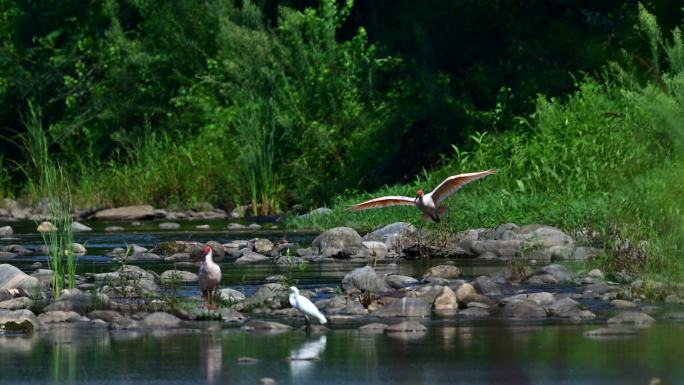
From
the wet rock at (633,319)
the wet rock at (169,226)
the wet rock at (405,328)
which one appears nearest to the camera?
the wet rock at (405,328)

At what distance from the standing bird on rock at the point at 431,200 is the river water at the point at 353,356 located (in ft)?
16.1

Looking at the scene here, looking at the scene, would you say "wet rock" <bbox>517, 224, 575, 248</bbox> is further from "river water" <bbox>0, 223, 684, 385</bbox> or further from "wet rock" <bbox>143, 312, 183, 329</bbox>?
"wet rock" <bbox>143, 312, 183, 329</bbox>

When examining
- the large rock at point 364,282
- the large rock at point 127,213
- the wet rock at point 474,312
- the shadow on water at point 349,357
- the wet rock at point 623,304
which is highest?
the large rock at point 127,213

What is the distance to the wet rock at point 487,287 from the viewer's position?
1166 centimetres

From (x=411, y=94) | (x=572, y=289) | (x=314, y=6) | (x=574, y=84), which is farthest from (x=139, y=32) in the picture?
(x=572, y=289)

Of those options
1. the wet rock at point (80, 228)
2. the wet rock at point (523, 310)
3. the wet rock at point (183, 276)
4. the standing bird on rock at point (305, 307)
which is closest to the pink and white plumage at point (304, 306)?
the standing bird on rock at point (305, 307)

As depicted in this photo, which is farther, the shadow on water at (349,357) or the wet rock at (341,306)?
the wet rock at (341,306)

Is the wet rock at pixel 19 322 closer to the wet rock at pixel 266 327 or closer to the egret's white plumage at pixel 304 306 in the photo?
the wet rock at pixel 266 327

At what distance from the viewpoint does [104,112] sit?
101ft

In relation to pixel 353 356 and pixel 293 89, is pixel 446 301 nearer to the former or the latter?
pixel 353 356

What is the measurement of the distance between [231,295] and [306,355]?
287 centimetres

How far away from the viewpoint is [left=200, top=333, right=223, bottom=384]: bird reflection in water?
8.05 metres

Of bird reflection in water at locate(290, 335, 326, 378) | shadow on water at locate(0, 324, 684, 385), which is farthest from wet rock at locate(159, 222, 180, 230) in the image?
bird reflection in water at locate(290, 335, 326, 378)

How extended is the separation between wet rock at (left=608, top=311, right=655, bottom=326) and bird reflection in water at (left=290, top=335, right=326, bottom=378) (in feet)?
6.61
